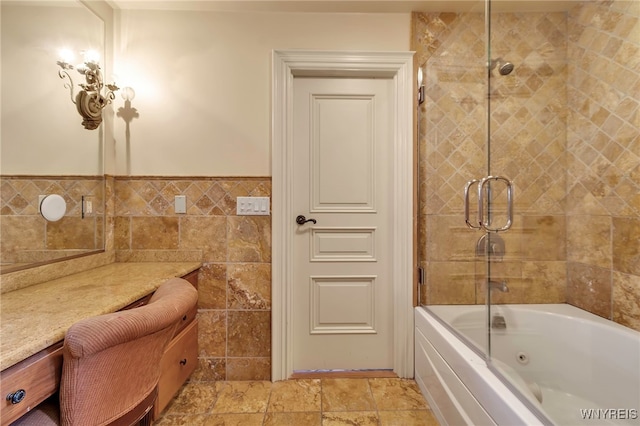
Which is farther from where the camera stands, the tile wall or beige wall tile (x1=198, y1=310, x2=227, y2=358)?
beige wall tile (x1=198, y1=310, x2=227, y2=358)

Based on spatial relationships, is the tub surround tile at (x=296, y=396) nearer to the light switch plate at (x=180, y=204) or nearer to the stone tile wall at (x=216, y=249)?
the stone tile wall at (x=216, y=249)

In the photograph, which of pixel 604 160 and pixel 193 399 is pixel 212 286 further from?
pixel 604 160

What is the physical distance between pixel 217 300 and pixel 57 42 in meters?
1.60

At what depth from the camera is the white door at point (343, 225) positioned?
1687 millimetres

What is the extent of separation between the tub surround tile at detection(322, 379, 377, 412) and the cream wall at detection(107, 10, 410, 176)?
138cm

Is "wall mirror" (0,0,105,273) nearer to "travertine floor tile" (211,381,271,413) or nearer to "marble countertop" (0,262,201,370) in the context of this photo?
"marble countertop" (0,262,201,370)

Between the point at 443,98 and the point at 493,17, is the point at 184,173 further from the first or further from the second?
the point at 493,17

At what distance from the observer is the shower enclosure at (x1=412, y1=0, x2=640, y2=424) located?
1434 millimetres

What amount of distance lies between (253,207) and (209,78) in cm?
87

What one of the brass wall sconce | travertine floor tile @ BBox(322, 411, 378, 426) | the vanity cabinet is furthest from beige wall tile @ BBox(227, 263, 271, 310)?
the brass wall sconce

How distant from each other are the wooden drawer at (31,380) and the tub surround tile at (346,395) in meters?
1.18

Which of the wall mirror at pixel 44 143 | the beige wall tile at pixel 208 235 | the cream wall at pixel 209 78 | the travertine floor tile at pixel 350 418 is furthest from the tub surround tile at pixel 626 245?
the wall mirror at pixel 44 143

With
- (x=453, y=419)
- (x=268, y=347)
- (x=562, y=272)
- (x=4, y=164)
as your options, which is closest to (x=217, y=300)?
(x=268, y=347)

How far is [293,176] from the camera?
166 centimetres
